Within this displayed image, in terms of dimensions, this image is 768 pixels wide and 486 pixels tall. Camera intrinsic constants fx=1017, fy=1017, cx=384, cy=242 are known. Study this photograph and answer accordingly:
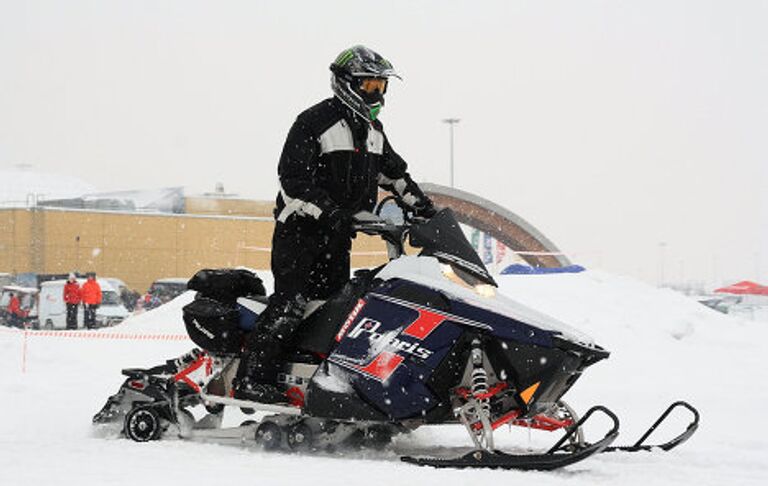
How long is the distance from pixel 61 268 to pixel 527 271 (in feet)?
96.0

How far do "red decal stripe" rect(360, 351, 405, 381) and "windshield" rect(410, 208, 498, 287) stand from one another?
0.54 meters

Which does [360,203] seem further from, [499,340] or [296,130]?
[499,340]

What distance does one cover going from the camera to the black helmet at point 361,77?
5.68 metres

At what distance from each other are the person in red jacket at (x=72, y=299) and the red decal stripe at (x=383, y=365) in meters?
19.5

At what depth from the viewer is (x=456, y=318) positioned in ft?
16.3

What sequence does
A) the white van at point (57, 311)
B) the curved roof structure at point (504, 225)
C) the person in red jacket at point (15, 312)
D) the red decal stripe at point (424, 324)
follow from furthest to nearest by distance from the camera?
1. the curved roof structure at point (504, 225)
2. the person in red jacket at point (15, 312)
3. the white van at point (57, 311)
4. the red decal stripe at point (424, 324)

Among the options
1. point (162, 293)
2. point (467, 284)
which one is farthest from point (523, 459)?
point (162, 293)

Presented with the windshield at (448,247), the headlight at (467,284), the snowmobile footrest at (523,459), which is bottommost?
the snowmobile footrest at (523,459)

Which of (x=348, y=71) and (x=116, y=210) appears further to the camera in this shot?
(x=116, y=210)

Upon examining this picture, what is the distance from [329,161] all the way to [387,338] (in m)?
1.15

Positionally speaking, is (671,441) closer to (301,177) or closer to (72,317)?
(301,177)

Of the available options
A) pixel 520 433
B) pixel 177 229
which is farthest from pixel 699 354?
pixel 177 229

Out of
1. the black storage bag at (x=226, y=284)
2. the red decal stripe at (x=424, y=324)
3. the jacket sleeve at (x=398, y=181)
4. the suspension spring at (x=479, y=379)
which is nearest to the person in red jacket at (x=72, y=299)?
the black storage bag at (x=226, y=284)

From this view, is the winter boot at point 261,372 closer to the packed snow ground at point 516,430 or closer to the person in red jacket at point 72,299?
the packed snow ground at point 516,430
